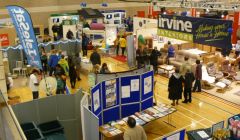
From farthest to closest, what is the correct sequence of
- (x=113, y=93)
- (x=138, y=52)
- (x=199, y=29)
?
(x=138, y=52) → (x=199, y=29) → (x=113, y=93)

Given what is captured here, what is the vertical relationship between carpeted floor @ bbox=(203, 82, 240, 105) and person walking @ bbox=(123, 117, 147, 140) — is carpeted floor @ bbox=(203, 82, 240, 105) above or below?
below

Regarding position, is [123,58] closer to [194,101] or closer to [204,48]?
[204,48]

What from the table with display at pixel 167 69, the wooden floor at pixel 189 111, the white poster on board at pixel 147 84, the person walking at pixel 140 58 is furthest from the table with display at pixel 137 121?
the person walking at pixel 140 58

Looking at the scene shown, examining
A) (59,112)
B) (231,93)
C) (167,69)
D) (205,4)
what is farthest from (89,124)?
(205,4)

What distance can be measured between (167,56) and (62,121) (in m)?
7.96

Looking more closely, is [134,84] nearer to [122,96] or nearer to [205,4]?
[122,96]

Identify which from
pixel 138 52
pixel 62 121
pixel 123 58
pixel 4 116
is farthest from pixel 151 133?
pixel 123 58

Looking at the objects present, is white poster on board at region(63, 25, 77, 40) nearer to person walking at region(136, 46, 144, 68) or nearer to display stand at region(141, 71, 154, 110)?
person walking at region(136, 46, 144, 68)

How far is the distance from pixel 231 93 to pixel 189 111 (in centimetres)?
248

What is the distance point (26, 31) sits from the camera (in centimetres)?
599

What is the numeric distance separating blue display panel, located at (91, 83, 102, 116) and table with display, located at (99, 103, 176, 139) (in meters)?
0.45

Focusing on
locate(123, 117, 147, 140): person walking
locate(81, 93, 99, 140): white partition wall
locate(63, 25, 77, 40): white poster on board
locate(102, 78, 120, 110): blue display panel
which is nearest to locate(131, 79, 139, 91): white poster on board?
locate(102, 78, 120, 110): blue display panel

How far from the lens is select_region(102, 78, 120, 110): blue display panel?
794cm

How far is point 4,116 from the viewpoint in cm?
565
